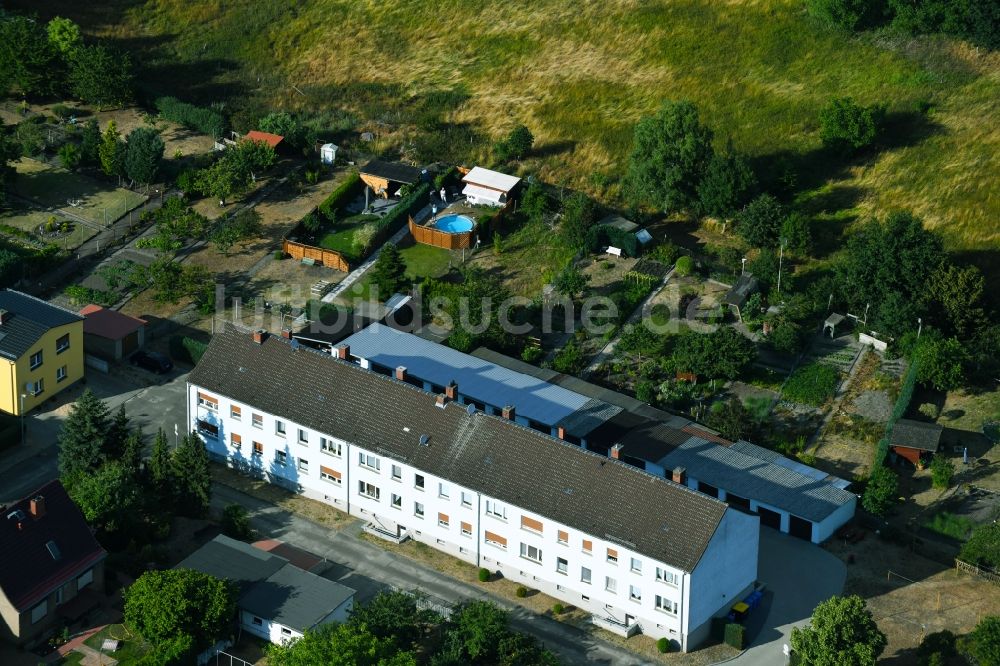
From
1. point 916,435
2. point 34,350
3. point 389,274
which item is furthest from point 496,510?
point 34,350

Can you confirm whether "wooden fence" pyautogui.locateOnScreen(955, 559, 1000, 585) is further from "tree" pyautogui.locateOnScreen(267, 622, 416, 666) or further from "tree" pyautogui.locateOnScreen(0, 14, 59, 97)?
"tree" pyautogui.locateOnScreen(0, 14, 59, 97)

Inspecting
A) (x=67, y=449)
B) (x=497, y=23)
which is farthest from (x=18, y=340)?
(x=497, y=23)

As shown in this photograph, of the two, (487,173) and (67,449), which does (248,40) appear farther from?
(67,449)

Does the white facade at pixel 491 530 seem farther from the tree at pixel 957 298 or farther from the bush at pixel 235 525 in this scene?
the tree at pixel 957 298

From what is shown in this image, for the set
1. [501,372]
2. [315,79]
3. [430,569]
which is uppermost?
[315,79]

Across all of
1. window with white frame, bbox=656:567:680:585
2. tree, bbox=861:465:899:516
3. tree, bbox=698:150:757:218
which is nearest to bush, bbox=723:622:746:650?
window with white frame, bbox=656:567:680:585

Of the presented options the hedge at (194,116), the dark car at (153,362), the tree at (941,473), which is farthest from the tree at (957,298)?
the hedge at (194,116)

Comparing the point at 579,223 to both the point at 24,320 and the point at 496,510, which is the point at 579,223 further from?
the point at 24,320
